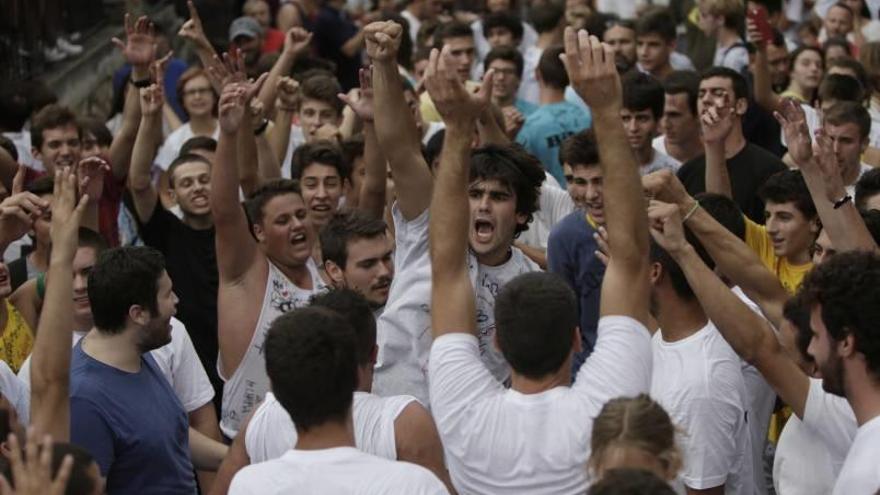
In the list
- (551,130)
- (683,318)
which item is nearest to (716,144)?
(551,130)

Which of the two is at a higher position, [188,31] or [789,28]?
[188,31]

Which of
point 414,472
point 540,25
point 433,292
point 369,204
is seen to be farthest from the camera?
point 540,25

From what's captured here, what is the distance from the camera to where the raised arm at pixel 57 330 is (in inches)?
215

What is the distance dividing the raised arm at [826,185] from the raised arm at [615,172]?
5.93 ft

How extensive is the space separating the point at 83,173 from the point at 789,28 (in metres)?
12.5

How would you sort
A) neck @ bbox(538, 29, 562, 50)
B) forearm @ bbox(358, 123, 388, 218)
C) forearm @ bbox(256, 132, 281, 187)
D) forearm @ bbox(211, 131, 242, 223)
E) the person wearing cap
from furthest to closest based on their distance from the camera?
the person wearing cap
neck @ bbox(538, 29, 562, 50)
forearm @ bbox(256, 132, 281, 187)
forearm @ bbox(358, 123, 388, 218)
forearm @ bbox(211, 131, 242, 223)

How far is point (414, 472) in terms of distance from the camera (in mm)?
4469

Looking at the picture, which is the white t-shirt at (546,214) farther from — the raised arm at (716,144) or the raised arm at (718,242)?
the raised arm at (718,242)

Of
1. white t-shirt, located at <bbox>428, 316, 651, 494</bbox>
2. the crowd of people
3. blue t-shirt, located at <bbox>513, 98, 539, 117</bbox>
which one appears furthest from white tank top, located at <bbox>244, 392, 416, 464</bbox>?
→ blue t-shirt, located at <bbox>513, 98, 539, 117</bbox>

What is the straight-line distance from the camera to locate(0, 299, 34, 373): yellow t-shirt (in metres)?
7.28

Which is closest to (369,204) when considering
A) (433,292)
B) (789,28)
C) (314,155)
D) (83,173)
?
(314,155)

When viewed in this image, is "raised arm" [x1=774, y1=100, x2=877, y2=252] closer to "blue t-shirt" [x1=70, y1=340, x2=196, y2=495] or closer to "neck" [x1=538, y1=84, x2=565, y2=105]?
"blue t-shirt" [x1=70, y1=340, x2=196, y2=495]

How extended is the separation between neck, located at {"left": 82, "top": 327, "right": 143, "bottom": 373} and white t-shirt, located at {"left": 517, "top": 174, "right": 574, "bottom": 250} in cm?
353

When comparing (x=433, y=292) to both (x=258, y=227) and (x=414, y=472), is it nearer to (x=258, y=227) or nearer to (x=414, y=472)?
(x=414, y=472)
